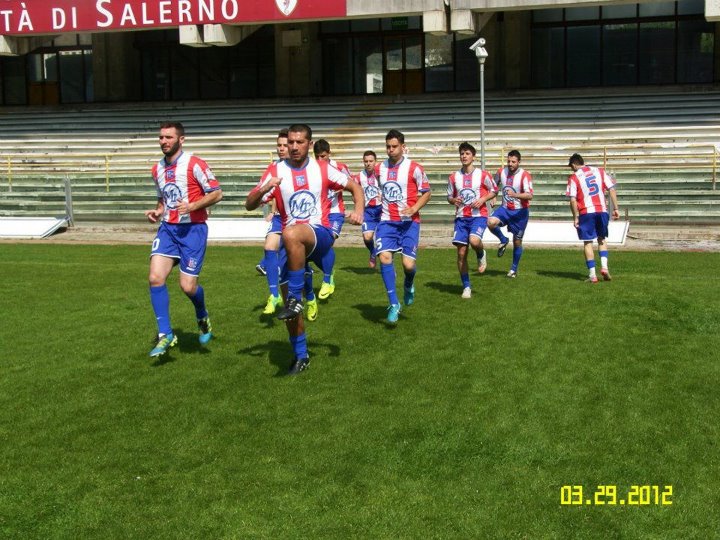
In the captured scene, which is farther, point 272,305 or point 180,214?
point 272,305

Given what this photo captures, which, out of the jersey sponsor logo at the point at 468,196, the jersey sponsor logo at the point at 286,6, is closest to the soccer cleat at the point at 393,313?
the jersey sponsor logo at the point at 468,196

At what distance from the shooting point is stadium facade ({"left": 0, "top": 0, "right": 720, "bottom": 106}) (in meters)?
29.0

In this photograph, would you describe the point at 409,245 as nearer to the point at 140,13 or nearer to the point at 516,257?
the point at 516,257

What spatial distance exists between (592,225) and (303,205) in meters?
6.86

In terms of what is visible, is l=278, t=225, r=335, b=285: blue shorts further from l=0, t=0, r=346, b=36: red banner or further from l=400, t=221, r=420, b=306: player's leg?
l=0, t=0, r=346, b=36: red banner

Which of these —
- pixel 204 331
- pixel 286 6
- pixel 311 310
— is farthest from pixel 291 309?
Answer: pixel 286 6

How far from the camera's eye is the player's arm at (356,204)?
7.81m

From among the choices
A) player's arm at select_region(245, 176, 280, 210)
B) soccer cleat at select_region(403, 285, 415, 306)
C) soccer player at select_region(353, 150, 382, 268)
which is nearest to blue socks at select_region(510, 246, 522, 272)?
soccer player at select_region(353, 150, 382, 268)

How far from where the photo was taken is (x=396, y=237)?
417 inches

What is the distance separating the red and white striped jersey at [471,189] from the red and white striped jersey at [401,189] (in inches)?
68.7

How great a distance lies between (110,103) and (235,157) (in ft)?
33.0

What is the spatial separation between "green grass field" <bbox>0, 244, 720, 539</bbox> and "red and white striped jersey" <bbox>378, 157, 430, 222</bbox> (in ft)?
3.83

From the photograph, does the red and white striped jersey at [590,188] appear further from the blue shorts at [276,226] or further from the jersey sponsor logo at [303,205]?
the jersey sponsor logo at [303,205]

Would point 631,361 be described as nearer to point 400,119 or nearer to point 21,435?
point 21,435
